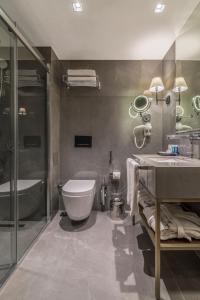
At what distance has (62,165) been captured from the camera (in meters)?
2.95

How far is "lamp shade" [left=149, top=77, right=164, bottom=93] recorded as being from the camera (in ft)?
8.49

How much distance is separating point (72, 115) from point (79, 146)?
1.51ft

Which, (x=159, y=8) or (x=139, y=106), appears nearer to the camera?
(x=159, y=8)

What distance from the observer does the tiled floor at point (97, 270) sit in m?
1.34

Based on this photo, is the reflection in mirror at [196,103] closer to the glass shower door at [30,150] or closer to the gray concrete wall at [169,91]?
the gray concrete wall at [169,91]

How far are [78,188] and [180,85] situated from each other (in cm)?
158

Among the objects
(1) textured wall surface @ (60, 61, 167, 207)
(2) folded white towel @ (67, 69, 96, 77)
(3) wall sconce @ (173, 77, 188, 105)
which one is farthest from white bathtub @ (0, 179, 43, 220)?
(3) wall sconce @ (173, 77, 188, 105)

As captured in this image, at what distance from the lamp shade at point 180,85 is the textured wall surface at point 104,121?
0.67 meters

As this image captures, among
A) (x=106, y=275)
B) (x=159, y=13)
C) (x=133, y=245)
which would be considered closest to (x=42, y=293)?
(x=106, y=275)

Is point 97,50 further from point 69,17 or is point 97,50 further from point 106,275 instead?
point 106,275

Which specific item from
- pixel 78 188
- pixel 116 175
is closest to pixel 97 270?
pixel 78 188

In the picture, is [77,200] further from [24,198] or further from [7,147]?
[7,147]

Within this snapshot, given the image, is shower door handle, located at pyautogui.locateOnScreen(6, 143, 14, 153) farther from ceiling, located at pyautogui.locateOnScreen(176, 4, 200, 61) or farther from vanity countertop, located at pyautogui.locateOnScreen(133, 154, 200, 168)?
ceiling, located at pyautogui.locateOnScreen(176, 4, 200, 61)

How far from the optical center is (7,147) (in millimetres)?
1743
